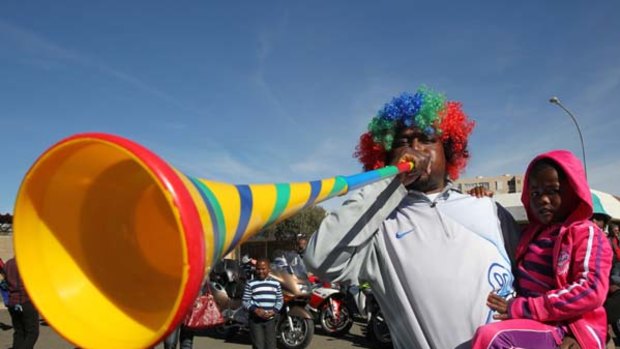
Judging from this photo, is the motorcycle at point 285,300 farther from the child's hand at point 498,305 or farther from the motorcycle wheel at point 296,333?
the child's hand at point 498,305

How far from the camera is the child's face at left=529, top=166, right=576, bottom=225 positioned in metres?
2.37

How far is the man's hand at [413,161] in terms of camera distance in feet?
8.38

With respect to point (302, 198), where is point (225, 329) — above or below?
below

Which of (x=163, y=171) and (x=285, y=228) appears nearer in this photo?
(x=163, y=171)

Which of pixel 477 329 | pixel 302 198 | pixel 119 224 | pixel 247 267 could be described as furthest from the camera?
pixel 247 267

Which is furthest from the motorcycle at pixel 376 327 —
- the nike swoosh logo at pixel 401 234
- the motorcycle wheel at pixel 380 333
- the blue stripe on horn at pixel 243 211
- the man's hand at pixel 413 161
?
the blue stripe on horn at pixel 243 211

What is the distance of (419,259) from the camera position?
7.59ft

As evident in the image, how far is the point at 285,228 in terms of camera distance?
46.6 metres

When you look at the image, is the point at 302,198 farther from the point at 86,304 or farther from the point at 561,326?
the point at 561,326

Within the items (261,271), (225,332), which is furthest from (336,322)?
(261,271)

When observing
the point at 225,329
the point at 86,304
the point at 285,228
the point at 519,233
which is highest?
the point at 285,228

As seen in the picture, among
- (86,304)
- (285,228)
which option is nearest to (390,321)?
(86,304)

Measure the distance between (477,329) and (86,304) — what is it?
157 cm

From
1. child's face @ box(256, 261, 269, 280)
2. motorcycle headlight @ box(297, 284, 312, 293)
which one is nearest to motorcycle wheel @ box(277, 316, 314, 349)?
motorcycle headlight @ box(297, 284, 312, 293)
